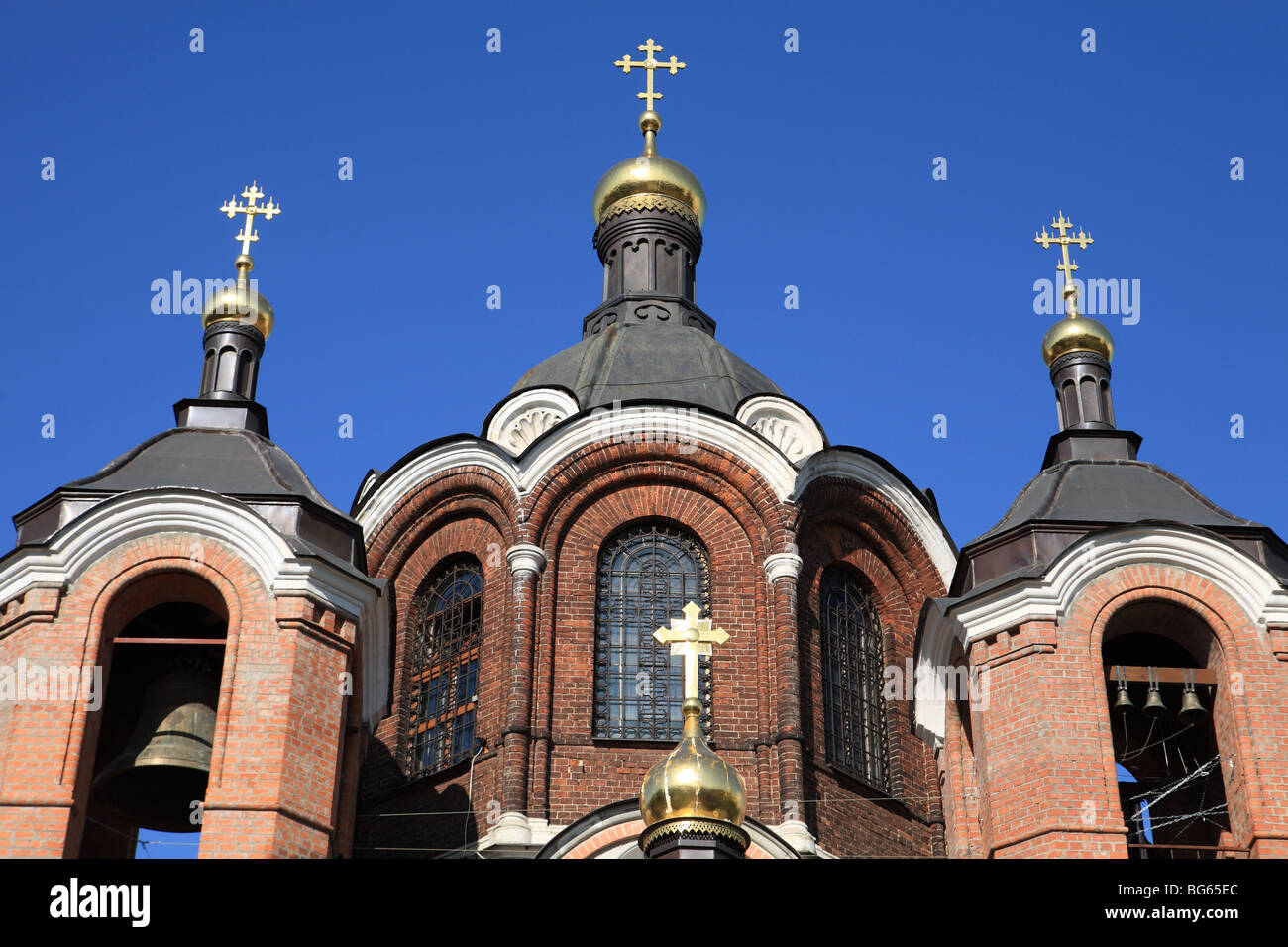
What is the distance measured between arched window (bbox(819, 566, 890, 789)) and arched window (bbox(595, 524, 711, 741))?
3.97ft

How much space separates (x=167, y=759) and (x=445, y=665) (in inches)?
211

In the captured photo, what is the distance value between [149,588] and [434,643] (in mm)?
5051

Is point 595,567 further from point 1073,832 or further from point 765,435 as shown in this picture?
point 1073,832

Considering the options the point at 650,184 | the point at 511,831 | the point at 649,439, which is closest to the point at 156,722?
the point at 511,831

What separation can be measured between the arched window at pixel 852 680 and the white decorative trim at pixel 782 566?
25.9 inches

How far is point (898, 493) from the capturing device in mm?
23344

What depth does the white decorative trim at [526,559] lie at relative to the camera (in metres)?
22.1

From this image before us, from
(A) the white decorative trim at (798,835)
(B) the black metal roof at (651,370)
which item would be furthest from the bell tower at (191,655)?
(B) the black metal roof at (651,370)

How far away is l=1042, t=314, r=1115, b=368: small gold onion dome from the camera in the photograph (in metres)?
21.1

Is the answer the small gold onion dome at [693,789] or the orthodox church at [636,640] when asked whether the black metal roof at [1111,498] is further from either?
the small gold onion dome at [693,789]

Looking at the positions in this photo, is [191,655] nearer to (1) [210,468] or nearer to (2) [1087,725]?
(1) [210,468]

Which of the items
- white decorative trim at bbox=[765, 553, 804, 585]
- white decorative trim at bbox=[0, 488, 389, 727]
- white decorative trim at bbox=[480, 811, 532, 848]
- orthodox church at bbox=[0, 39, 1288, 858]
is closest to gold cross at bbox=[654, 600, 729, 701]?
orthodox church at bbox=[0, 39, 1288, 858]

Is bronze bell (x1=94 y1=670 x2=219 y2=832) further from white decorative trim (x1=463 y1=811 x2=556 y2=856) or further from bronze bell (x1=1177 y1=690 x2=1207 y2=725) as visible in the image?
bronze bell (x1=1177 y1=690 x2=1207 y2=725)
